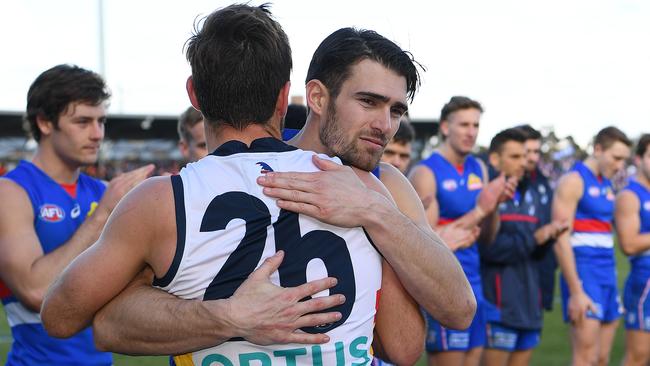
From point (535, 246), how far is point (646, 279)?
149 cm

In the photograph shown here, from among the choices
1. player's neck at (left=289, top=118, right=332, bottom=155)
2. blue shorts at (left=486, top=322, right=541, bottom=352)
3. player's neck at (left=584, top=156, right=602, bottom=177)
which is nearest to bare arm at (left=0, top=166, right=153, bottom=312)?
player's neck at (left=289, top=118, right=332, bottom=155)

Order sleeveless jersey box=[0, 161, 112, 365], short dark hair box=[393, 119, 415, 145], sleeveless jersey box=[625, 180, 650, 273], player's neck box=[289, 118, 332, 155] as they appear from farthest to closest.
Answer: sleeveless jersey box=[625, 180, 650, 273] → short dark hair box=[393, 119, 415, 145] → sleeveless jersey box=[0, 161, 112, 365] → player's neck box=[289, 118, 332, 155]

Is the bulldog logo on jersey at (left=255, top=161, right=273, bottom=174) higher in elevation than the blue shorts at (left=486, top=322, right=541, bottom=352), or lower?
higher

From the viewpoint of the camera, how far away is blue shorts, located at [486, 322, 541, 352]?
260 inches

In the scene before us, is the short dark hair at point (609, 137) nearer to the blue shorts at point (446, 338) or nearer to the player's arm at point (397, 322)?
the blue shorts at point (446, 338)

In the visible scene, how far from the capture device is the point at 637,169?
779 cm

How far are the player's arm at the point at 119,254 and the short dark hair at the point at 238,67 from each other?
0.88 feet

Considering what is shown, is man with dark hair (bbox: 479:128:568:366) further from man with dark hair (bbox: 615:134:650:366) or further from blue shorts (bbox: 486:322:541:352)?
man with dark hair (bbox: 615:134:650:366)

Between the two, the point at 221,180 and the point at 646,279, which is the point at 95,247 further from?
the point at 646,279

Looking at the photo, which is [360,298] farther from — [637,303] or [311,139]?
[637,303]

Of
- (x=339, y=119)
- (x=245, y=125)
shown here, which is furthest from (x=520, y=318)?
(x=245, y=125)

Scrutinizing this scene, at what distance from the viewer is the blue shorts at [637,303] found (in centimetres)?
705

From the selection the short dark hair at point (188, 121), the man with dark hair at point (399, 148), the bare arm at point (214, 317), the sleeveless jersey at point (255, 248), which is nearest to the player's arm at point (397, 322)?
the sleeveless jersey at point (255, 248)

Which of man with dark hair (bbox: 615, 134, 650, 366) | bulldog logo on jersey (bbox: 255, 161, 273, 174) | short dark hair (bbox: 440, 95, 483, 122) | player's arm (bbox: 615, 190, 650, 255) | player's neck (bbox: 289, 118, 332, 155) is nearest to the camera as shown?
bulldog logo on jersey (bbox: 255, 161, 273, 174)
